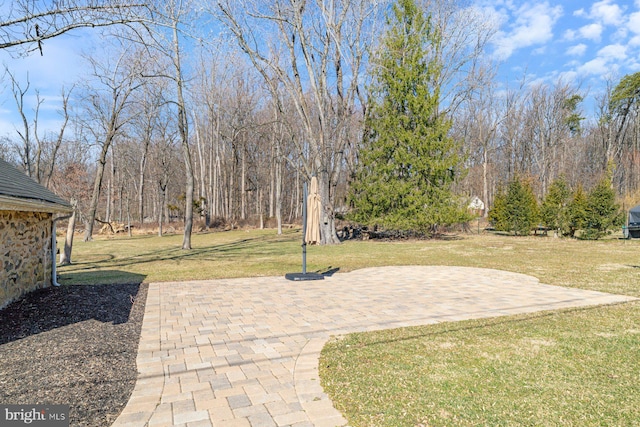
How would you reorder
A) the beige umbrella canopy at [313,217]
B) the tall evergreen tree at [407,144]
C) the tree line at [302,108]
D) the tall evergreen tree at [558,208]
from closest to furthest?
the beige umbrella canopy at [313,217], the tree line at [302,108], the tall evergreen tree at [407,144], the tall evergreen tree at [558,208]

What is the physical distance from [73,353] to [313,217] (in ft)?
17.3

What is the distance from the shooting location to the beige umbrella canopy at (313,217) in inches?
320

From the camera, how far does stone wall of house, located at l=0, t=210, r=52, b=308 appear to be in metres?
5.43

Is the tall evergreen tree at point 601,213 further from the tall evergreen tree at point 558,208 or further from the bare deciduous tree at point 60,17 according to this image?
the bare deciduous tree at point 60,17

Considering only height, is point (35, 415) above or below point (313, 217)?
A: below

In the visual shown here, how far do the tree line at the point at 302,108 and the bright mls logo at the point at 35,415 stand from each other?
15.8ft

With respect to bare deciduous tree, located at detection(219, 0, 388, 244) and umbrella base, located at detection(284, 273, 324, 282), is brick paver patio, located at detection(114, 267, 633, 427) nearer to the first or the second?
umbrella base, located at detection(284, 273, 324, 282)

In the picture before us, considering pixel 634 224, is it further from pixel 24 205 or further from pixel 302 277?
pixel 24 205

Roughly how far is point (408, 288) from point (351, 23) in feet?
47.4

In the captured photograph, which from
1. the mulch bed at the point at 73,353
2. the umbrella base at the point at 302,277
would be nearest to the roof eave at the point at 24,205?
the mulch bed at the point at 73,353

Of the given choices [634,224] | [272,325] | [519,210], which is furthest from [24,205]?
[634,224]

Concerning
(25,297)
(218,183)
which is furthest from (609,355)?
(218,183)

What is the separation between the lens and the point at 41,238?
Answer: 23.0 ft

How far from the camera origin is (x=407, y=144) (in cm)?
1828
